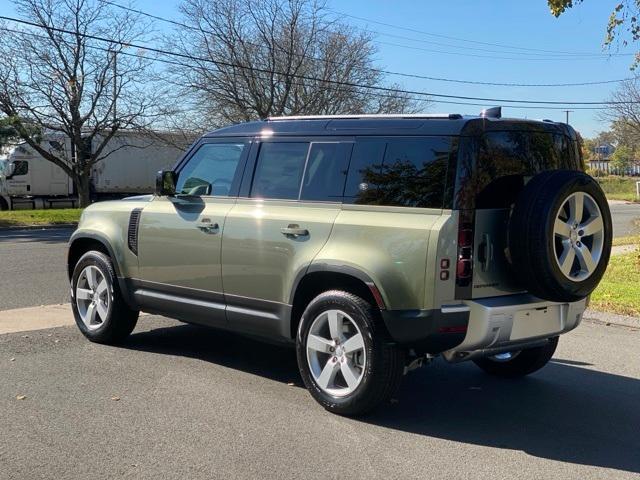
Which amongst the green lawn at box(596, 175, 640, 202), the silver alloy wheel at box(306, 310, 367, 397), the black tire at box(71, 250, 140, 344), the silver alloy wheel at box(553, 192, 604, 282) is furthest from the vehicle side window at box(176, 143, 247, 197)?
the green lawn at box(596, 175, 640, 202)

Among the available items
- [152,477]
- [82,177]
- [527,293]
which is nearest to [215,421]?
[152,477]

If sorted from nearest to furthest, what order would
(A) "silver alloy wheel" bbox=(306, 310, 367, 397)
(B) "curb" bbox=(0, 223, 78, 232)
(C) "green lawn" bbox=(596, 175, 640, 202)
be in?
(A) "silver alloy wheel" bbox=(306, 310, 367, 397) < (B) "curb" bbox=(0, 223, 78, 232) < (C) "green lawn" bbox=(596, 175, 640, 202)

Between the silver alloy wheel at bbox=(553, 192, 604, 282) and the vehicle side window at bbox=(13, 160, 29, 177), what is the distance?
31.7 metres

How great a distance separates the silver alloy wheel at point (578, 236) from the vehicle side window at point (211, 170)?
8.36 ft

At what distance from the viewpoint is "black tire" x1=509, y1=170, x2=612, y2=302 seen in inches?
169

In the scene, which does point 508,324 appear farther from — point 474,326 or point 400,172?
point 400,172

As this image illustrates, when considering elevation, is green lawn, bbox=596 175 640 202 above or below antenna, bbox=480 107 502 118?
below

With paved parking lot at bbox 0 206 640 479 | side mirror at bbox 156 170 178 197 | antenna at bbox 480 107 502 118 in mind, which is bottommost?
paved parking lot at bbox 0 206 640 479

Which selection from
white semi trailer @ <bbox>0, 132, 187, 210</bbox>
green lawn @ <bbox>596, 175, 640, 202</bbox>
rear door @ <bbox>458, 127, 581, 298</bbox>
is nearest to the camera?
rear door @ <bbox>458, 127, 581, 298</bbox>

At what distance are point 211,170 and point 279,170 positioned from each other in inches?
31.8

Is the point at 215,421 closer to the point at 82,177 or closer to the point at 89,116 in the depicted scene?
the point at 89,116

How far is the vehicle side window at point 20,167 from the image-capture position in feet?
105

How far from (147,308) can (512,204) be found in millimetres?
3336

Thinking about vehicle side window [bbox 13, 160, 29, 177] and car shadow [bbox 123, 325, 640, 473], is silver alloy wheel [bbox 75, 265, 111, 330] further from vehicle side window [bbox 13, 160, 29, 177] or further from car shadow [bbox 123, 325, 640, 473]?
vehicle side window [bbox 13, 160, 29, 177]
